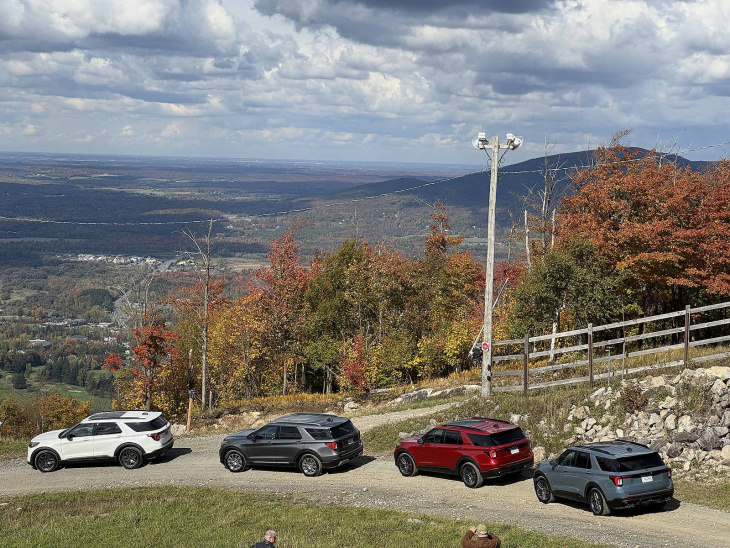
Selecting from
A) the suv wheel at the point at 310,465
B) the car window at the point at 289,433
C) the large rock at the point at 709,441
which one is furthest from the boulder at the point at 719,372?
the car window at the point at 289,433

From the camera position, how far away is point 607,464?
1530 cm

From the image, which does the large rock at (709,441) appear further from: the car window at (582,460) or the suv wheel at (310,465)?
the suv wheel at (310,465)

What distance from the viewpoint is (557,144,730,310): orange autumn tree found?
28.2m

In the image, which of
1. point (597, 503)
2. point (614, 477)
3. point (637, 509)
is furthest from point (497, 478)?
point (614, 477)

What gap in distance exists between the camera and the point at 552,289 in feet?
101

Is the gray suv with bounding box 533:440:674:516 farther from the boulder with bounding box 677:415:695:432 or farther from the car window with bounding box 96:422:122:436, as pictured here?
the car window with bounding box 96:422:122:436

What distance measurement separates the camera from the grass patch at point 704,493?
1616 centimetres

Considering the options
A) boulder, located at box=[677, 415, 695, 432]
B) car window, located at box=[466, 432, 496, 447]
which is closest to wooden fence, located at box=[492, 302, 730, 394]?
boulder, located at box=[677, 415, 695, 432]

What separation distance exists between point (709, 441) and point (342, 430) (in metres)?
10.0

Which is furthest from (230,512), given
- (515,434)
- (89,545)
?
(515,434)

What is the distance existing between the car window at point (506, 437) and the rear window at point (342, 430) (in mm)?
4718

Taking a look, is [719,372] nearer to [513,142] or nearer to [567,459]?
[567,459]

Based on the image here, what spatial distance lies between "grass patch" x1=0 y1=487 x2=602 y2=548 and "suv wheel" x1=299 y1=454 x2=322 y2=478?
2.00 meters

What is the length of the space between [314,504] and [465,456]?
413cm
